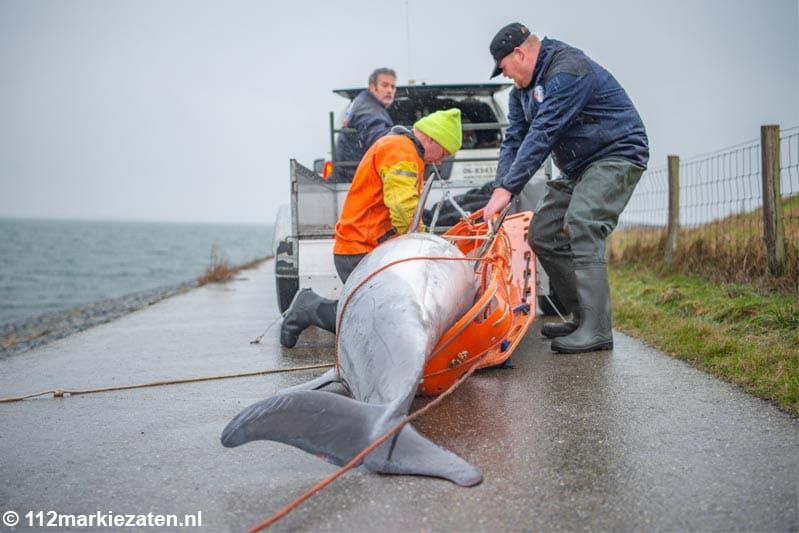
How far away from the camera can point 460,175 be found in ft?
25.9

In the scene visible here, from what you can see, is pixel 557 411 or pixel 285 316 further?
pixel 285 316

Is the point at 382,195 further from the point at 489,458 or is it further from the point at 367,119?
the point at 489,458

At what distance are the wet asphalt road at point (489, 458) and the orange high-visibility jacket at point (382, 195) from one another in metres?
1.11

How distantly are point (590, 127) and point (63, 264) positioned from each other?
42.4 meters

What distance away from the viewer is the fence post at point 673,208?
907 cm

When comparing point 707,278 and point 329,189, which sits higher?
point 329,189

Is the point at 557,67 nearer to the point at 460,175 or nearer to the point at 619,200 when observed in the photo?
the point at 619,200

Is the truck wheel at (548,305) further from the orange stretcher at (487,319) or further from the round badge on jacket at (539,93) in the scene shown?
the round badge on jacket at (539,93)

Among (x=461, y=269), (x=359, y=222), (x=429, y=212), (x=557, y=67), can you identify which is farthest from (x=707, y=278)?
(x=461, y=269)

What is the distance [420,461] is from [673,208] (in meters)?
7.74

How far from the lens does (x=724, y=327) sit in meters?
5.57

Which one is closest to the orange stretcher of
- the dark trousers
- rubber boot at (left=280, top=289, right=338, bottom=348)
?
the dark trousers

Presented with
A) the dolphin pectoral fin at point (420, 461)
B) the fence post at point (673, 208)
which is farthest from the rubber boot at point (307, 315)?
the fence post at point (673, 208)

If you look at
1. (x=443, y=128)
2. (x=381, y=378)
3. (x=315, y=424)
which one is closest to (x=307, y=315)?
(x=443, y=128)
